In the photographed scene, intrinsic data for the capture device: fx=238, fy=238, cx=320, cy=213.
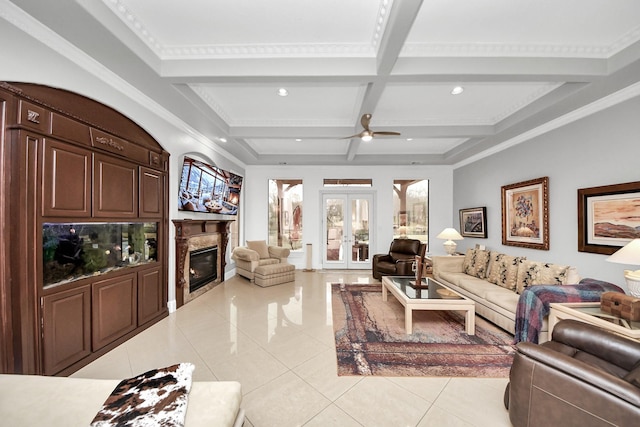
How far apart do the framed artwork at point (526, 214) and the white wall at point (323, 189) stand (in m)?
2.14

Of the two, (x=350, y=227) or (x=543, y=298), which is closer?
(x=543, y=298)

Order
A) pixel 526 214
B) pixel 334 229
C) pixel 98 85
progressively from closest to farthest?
pixel 98 85 → pixel 526 214 → pixel 334 229

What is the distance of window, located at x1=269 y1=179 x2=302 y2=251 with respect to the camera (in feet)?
22.7

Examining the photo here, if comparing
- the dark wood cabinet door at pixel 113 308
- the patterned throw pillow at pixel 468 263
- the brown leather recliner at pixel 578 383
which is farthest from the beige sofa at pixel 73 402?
the patterned throw pillow at pixel 468 263

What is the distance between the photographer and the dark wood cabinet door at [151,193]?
3.02 meters

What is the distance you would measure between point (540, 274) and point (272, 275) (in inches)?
172

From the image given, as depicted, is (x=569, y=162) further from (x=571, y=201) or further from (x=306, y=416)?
(x=306, y=416)

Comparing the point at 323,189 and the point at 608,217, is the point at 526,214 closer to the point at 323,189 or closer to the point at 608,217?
the point at 608,217

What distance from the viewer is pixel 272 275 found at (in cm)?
506

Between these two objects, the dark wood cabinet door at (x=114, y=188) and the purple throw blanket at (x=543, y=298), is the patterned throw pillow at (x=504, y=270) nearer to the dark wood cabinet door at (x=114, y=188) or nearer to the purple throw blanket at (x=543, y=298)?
the purple throw blanket at (x=543, y=298)

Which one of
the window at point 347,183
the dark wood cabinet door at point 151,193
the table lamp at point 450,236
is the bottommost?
the table lamp at point 450,236

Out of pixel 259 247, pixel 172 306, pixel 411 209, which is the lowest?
pixel 172 306

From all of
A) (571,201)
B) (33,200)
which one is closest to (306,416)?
(33,200)

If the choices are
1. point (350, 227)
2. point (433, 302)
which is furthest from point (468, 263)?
point (350, 227)
